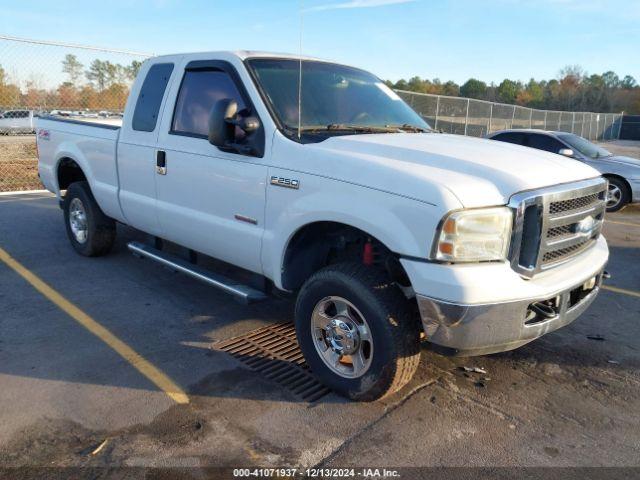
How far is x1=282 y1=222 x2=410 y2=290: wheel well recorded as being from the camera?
3396mm

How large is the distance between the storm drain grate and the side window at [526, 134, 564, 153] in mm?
8624

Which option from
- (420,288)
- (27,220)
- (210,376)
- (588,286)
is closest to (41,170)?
(27,220)

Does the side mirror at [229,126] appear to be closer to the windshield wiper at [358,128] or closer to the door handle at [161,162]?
the windshield wiper at [358,128]

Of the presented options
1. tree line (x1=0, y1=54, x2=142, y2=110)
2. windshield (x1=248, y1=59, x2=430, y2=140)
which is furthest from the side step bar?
tree line (x1=0, y1=54, x2=142, y2=110)

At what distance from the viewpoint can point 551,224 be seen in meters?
3.08

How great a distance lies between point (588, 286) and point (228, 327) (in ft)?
8.95

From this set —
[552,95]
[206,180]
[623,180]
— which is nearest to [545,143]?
[623,180]

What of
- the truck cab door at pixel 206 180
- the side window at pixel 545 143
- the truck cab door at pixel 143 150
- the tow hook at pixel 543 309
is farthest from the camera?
the side window at pixel 545 143

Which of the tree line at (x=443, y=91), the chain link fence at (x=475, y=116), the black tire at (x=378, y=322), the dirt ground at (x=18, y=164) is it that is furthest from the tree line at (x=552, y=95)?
the black tire at (x=378, y=322)

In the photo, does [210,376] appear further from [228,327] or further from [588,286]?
[588,286]

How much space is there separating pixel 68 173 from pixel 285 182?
4.19 m

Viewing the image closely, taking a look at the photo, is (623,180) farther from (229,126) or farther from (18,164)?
(18,164)

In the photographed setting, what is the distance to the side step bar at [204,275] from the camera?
3941mm

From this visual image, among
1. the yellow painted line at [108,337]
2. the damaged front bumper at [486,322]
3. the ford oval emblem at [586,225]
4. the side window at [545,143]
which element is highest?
the side window at [545,143]
